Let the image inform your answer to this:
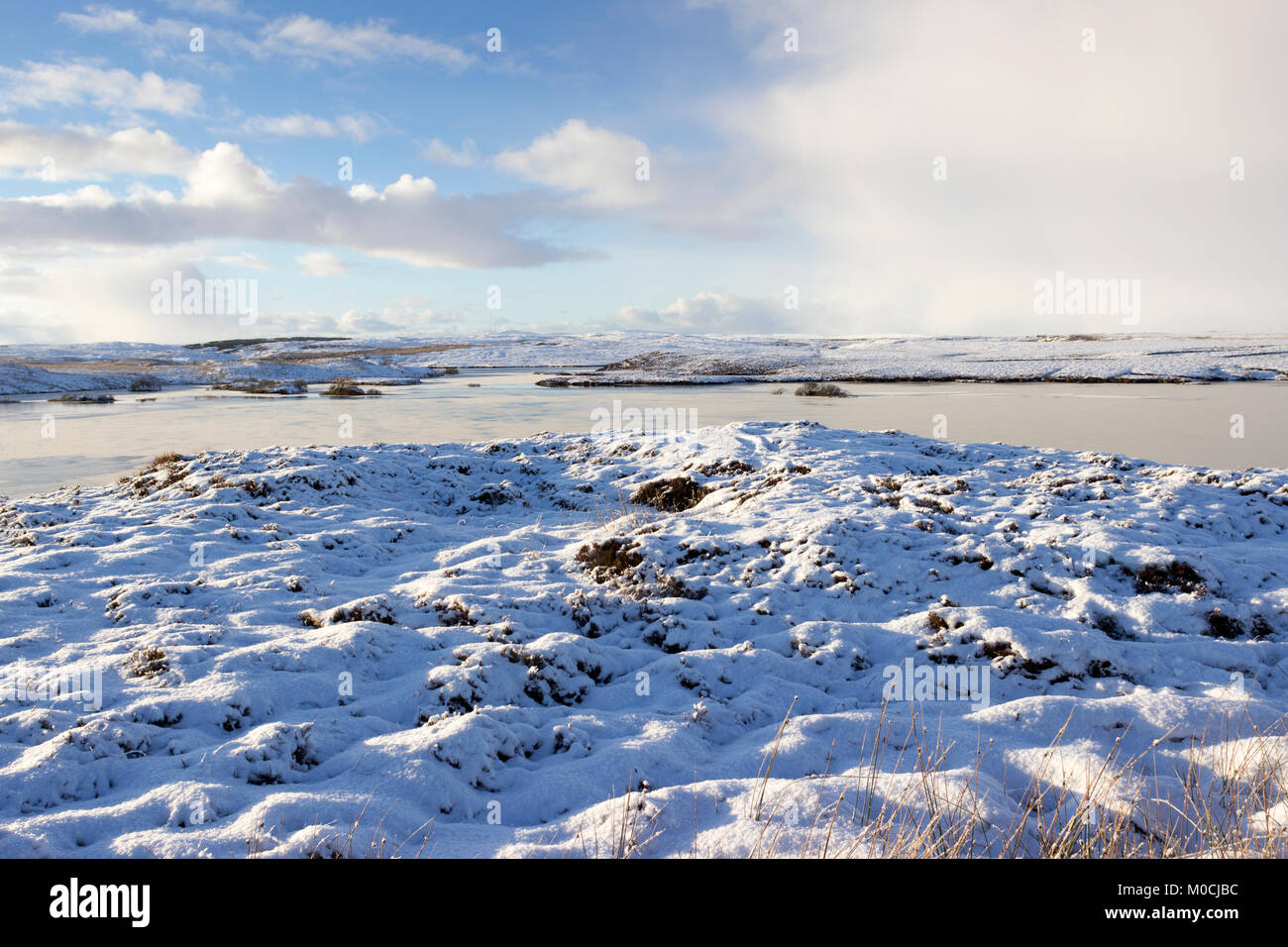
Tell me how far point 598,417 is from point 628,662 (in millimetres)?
23498

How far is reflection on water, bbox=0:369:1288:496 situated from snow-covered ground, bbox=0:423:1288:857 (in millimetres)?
8434

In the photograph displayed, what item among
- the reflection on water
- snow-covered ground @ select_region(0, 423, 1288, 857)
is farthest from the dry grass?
the reflection on water

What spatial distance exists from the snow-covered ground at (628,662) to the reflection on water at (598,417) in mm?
8434

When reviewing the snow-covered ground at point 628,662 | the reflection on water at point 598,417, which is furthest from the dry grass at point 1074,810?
the reflection on water at point 598,417

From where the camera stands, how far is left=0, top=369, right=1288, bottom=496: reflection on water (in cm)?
2012

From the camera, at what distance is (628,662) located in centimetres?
734

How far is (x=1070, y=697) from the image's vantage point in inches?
239

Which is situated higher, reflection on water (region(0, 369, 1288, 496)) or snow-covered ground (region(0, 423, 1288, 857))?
reflection on water (region(0, 369, 1288, 496))

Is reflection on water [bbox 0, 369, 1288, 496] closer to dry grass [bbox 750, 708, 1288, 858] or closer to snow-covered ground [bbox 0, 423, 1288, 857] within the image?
snow-covered ground [bbox 0, 423, 1288, 857]

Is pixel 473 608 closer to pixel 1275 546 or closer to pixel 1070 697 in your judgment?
pixel 1070 697

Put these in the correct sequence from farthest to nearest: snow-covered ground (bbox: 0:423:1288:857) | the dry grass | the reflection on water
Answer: the reflection on water
snow-covered ground (bbox: 0:423:1288:857)
the dry grass

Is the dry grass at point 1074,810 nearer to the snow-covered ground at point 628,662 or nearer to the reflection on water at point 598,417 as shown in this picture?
the snow-covered ground at point 628,662
